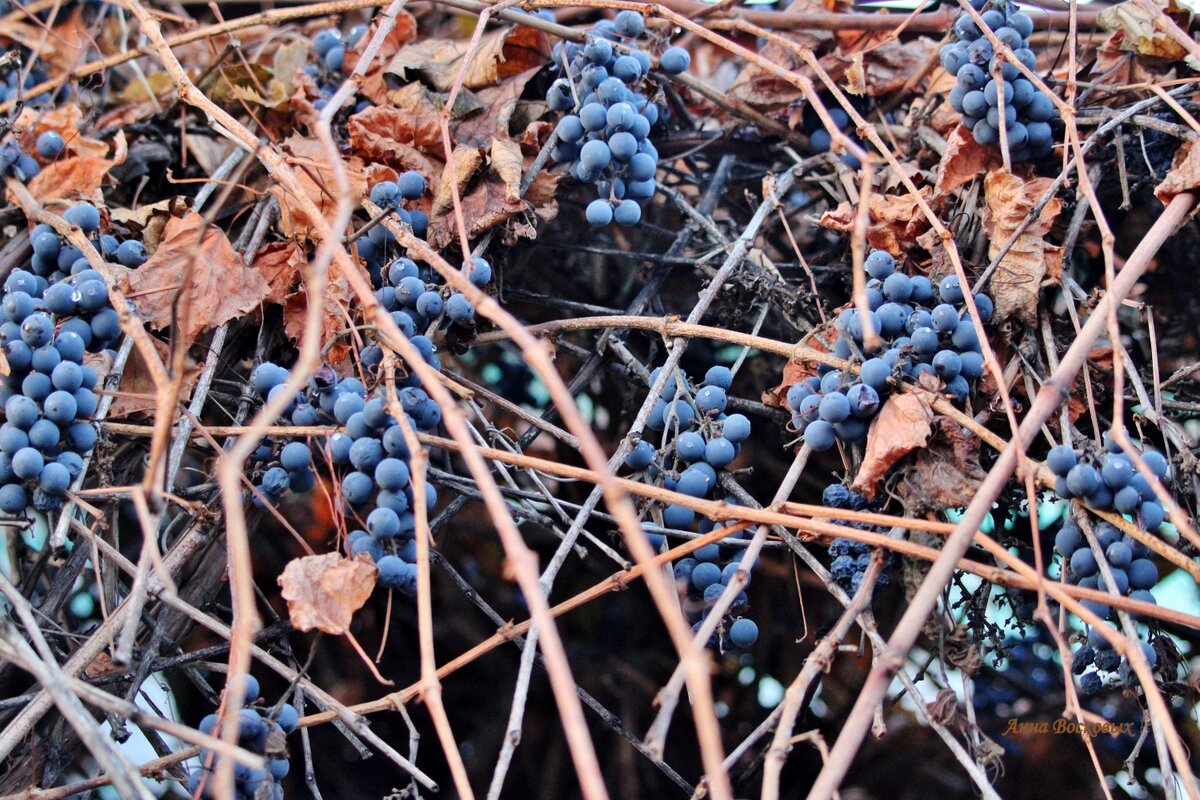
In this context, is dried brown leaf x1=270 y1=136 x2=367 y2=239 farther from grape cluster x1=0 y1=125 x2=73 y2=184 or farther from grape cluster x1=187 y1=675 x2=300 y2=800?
grape cluster x1=187 y1=675 x2=300 y2=800

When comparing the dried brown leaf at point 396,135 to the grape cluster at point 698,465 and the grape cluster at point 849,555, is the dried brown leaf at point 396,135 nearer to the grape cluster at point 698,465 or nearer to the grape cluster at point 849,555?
the grape cluster at point 698,465

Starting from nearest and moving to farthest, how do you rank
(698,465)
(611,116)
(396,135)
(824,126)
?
(698,465)
(611,116)
(396,135)
(824,126)

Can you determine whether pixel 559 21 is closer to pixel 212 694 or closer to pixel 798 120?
pixel 798 120

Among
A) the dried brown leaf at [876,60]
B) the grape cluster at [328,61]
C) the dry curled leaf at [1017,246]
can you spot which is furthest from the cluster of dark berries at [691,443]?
the grape cluster at [328,61]

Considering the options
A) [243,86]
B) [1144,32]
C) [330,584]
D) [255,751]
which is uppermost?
[1144,32]

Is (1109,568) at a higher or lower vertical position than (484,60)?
lower

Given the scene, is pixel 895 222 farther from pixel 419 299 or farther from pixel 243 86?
pixel 243 86

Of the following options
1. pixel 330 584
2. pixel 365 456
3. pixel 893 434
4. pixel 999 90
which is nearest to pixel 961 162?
pixel 999 90
